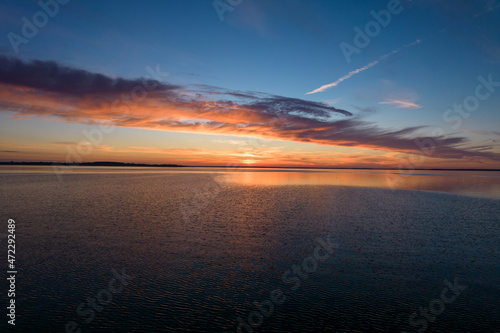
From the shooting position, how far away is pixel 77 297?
12570 millimetres

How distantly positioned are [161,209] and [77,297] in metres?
24.3

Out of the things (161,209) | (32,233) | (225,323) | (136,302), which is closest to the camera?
(225,323)

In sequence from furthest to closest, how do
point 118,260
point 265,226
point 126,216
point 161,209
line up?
point 161,209 → point 126,216 → point 265,226 → point 118,260

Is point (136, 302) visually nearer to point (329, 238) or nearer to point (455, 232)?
point (329, 238)

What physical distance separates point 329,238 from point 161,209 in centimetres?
2171

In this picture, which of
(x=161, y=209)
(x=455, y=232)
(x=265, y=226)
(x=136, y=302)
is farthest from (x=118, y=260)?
(x=455, y=232)

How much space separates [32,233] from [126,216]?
9094 millimetres

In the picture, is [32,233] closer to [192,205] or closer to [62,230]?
[62,230]

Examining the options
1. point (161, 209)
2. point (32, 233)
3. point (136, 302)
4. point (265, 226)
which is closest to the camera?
point (136, 302)

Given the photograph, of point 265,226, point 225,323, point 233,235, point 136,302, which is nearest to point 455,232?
point 265,226

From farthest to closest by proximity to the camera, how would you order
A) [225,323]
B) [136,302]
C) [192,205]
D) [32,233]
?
[192,205] → [32,233] → [136,302] → [225,323]

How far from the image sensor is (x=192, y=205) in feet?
132

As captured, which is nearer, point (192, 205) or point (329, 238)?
point (329, 238)

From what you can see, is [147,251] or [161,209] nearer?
[147,251]
